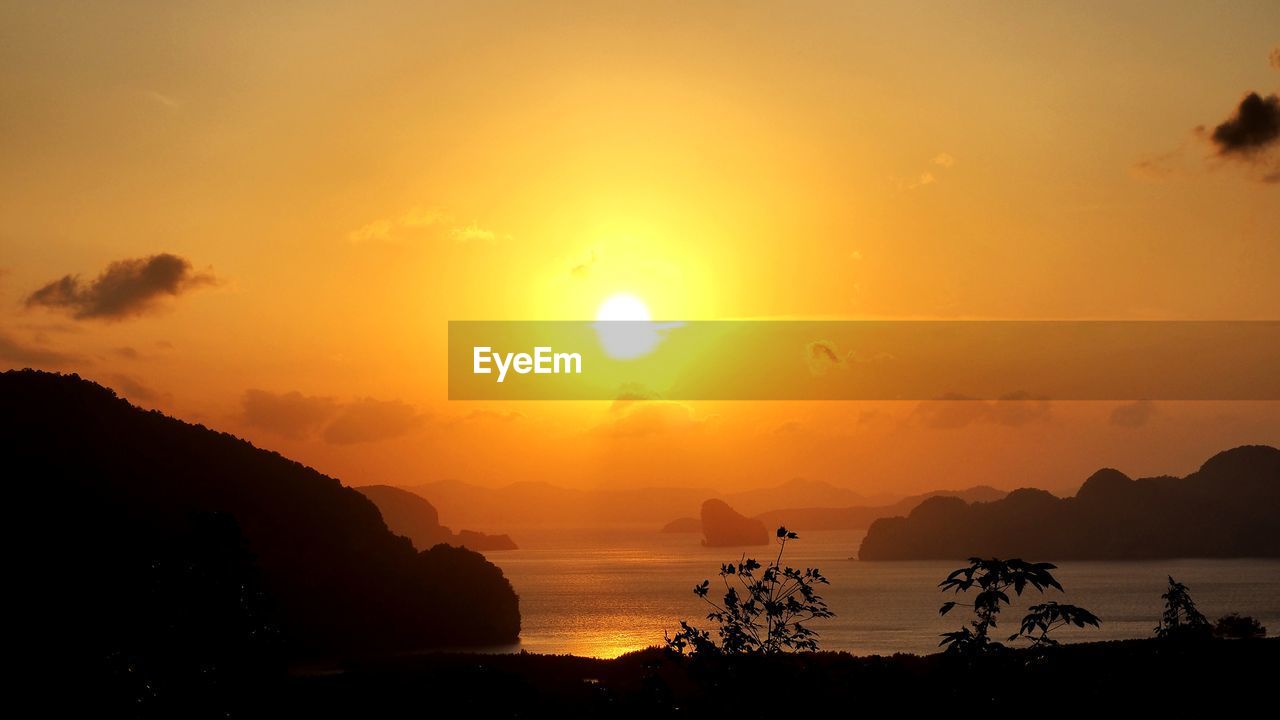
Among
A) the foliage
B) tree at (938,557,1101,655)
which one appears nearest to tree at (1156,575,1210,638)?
tree at (938,557,1101,655)

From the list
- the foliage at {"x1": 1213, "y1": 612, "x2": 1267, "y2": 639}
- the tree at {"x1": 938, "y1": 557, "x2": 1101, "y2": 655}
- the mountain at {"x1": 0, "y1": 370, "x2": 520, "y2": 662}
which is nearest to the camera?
the tree at {"x1": 938, "y1": 557, "x2": 1101, "y2": 655}

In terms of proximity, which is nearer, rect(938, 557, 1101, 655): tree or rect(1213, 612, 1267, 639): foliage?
rect(938, 557, 1101, 655): tree

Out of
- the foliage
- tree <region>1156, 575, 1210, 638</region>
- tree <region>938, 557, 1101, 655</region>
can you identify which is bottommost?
the foliage

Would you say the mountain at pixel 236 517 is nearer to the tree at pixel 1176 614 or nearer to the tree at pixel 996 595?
the tree at pixel 1176 614

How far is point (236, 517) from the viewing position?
129 meters

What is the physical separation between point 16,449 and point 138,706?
126139mm

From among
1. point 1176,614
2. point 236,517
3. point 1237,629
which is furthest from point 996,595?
point 236,517

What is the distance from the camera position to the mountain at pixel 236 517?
408ft

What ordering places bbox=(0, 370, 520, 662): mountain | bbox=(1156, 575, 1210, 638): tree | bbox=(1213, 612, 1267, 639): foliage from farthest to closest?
1. bbox=(0, 370, 520, 662): mountain
2. bbox=(1213, 612, 1267, 639): foliage
3. bbox=(1156, 575, 1210, 638): tree

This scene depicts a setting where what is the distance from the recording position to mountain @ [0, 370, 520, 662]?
124438 millimetres

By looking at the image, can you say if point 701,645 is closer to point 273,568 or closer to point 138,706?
point 138,706

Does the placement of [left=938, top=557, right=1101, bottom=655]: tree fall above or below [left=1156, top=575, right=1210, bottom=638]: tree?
above

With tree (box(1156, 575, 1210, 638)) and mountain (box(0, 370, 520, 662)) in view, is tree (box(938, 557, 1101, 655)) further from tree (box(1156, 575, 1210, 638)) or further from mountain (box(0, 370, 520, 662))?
mountain (box(0, 370, 520, 662))

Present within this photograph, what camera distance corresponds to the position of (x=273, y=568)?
452 ft
